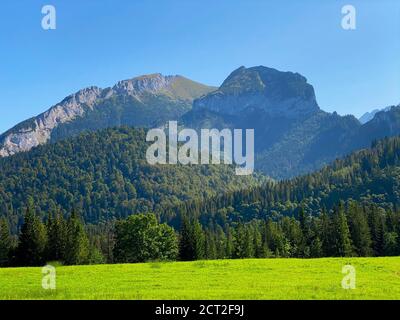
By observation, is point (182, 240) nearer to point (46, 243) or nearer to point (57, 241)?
point (57, 241)

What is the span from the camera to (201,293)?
36500 millimetres

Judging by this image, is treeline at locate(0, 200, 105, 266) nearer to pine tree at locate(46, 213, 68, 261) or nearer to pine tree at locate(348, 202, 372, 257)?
pine tree at locate(46, 213, 68, 261)

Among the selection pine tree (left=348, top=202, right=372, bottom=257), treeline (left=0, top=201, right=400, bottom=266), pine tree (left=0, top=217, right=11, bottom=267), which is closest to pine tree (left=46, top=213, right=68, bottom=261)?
treeline (left=0, top=201, right=400, bottom=266)

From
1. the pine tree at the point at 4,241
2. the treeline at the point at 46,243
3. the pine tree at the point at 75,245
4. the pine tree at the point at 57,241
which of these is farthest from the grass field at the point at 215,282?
the pine tree at the point at 4,241

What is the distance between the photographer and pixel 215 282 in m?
44.2

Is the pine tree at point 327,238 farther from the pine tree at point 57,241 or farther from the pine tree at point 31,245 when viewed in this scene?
the pine tree at point 31,245

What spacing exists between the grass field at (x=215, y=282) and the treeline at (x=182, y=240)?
42.0 meters

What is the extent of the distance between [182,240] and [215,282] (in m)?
69.1

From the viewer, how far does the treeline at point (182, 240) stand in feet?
332

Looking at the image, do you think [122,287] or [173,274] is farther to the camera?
[173,274]

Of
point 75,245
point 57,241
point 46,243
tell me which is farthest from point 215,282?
point 75,245
